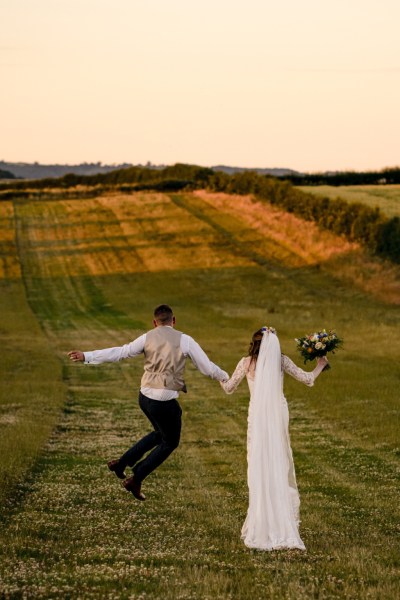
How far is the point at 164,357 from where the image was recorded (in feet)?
43.2

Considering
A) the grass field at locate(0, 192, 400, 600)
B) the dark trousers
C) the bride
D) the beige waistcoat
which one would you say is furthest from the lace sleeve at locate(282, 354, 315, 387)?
the grass field at locate(0, 192, 400, 600)

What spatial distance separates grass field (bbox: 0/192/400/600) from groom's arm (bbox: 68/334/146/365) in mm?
1991

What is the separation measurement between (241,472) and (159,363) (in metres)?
5.12

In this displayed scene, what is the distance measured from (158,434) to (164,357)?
1217mm

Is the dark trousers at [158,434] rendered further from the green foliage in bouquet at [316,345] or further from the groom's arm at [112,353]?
the green foliage in bouquet at [316,345]

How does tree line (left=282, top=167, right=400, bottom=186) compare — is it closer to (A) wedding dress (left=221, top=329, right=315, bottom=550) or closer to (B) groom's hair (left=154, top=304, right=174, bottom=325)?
(B) groom's hair (left=154, top=304, right=174, bottom=325)

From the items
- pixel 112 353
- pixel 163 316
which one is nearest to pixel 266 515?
pixel 163 316

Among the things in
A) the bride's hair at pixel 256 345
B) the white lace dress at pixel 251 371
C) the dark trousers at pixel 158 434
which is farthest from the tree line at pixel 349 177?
the bride's hair at pixel 256 345

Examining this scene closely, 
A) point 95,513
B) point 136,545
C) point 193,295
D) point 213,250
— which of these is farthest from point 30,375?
point 213,250

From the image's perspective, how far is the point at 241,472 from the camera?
1773cm

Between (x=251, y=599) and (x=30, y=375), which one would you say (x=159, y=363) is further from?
(x=30, y=375)

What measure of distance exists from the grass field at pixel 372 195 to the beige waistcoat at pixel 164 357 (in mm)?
54928

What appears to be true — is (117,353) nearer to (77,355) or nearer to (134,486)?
(77,355)

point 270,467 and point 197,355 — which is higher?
point 197,355
